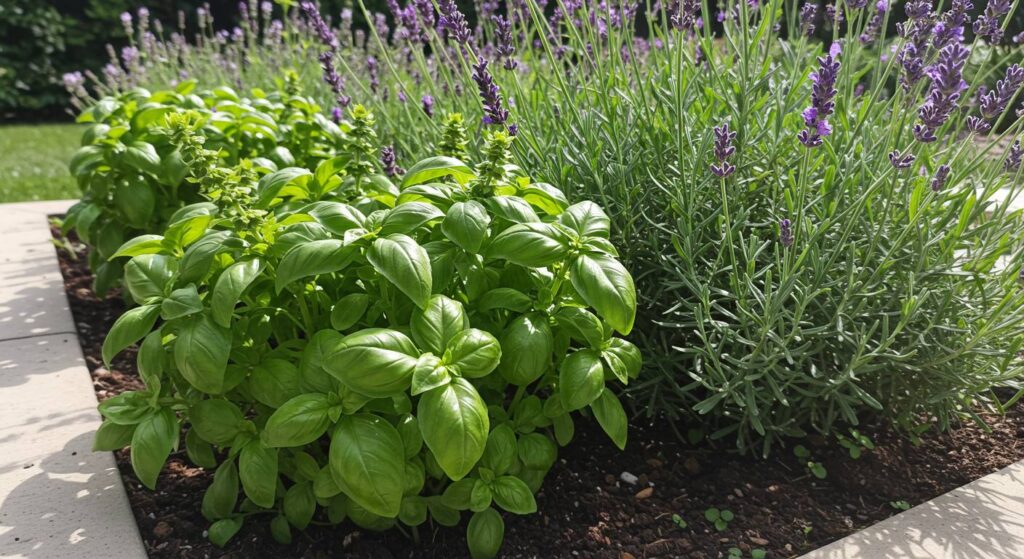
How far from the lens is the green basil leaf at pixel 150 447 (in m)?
1.60

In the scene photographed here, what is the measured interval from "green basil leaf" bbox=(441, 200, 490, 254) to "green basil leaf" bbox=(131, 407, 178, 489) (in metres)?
0.67

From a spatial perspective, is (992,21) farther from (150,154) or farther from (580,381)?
(150,154)

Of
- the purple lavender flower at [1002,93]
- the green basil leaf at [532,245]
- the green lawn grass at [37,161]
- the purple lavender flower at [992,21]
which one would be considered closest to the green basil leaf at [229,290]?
the green basil leaf at [532,245]

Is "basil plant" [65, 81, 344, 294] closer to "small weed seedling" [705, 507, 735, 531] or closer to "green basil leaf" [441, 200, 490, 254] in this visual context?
"green basil leaf" [441, 200, 490, 254]

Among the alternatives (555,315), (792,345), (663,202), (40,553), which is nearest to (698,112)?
(663,202)

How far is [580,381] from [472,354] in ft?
0.79

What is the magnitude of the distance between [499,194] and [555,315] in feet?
0.92

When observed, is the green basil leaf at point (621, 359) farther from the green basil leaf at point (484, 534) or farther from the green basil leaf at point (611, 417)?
the green basil leaf at point (484, 534)

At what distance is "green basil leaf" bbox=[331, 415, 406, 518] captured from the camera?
56.2 inches

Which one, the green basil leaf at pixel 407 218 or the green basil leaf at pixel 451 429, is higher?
the green basil leaf at pixel 407 218

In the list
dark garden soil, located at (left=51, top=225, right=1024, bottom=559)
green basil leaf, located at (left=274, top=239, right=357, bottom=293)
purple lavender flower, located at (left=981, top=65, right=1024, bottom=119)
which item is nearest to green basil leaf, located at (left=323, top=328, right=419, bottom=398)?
green basil leaf, located at (left=274, top=239, right=357, bottom=293)

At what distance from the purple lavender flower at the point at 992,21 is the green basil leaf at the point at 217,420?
180 centimetres

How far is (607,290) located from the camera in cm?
154

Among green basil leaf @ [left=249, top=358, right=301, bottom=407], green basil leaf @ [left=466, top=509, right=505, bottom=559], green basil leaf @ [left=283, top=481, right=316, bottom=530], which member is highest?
green basil leaf @ [left=249, top=358, right=301, bottom=407]
